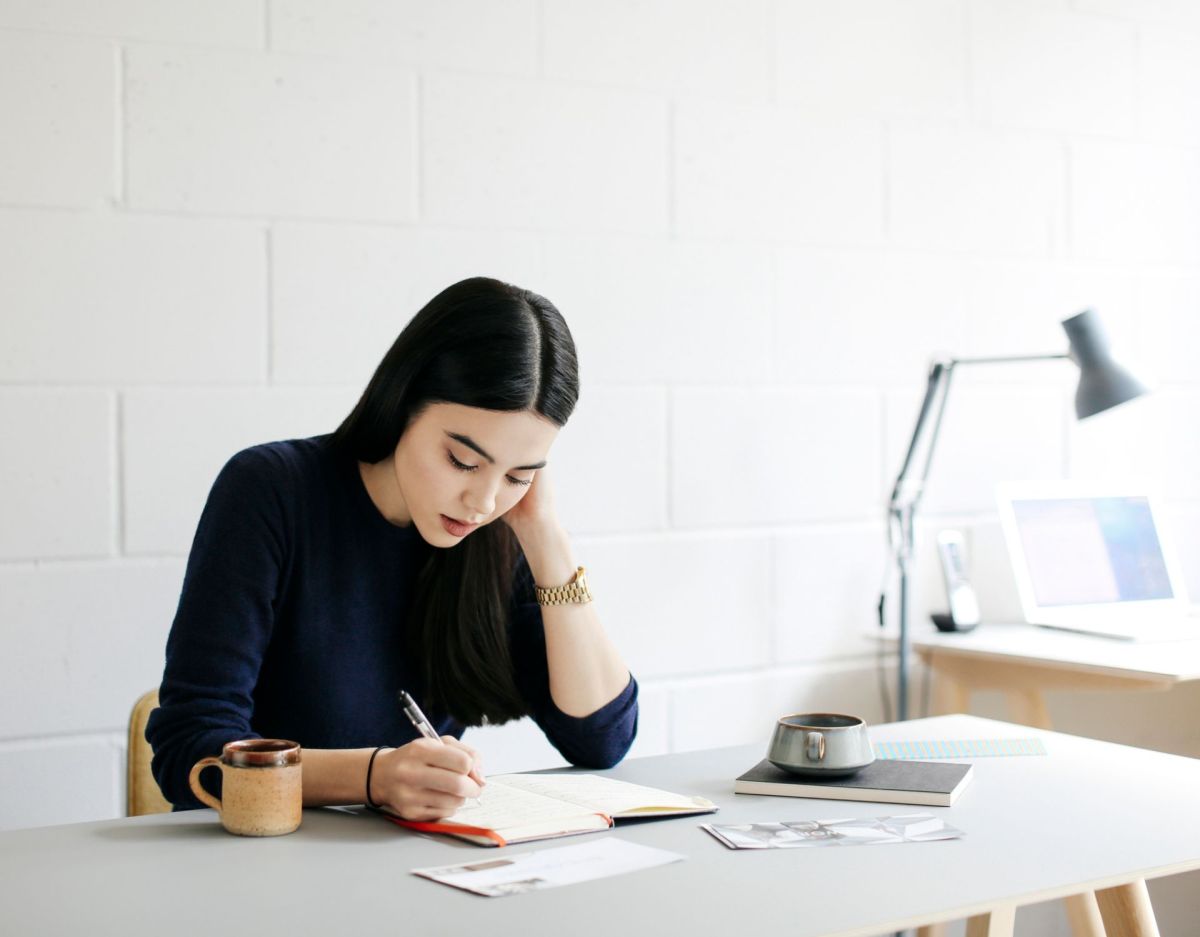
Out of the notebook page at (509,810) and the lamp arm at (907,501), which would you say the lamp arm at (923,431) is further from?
the notebook page at (509,810)

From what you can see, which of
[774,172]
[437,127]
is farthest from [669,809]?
[774,172]

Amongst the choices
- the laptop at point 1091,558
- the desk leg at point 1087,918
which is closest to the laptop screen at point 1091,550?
the laptop at point 1091,558

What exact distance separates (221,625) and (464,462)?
32 centimetres

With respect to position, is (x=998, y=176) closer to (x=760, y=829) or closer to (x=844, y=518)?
(x=844, y=518)

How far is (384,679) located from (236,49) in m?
1.07

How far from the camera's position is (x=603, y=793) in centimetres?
138

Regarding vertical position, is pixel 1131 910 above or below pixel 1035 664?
below

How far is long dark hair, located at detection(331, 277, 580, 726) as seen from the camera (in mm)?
1536

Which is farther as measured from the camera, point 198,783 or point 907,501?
point 907,501

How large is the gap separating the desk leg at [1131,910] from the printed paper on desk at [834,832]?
1.19 feet

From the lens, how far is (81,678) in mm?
2033

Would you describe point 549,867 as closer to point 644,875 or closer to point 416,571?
point 644,875

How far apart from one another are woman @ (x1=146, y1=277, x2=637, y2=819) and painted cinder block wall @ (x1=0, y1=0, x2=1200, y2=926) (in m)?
0.53

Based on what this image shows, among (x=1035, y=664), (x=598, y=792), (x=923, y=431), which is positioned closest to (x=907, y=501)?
(x=923, y=431)
